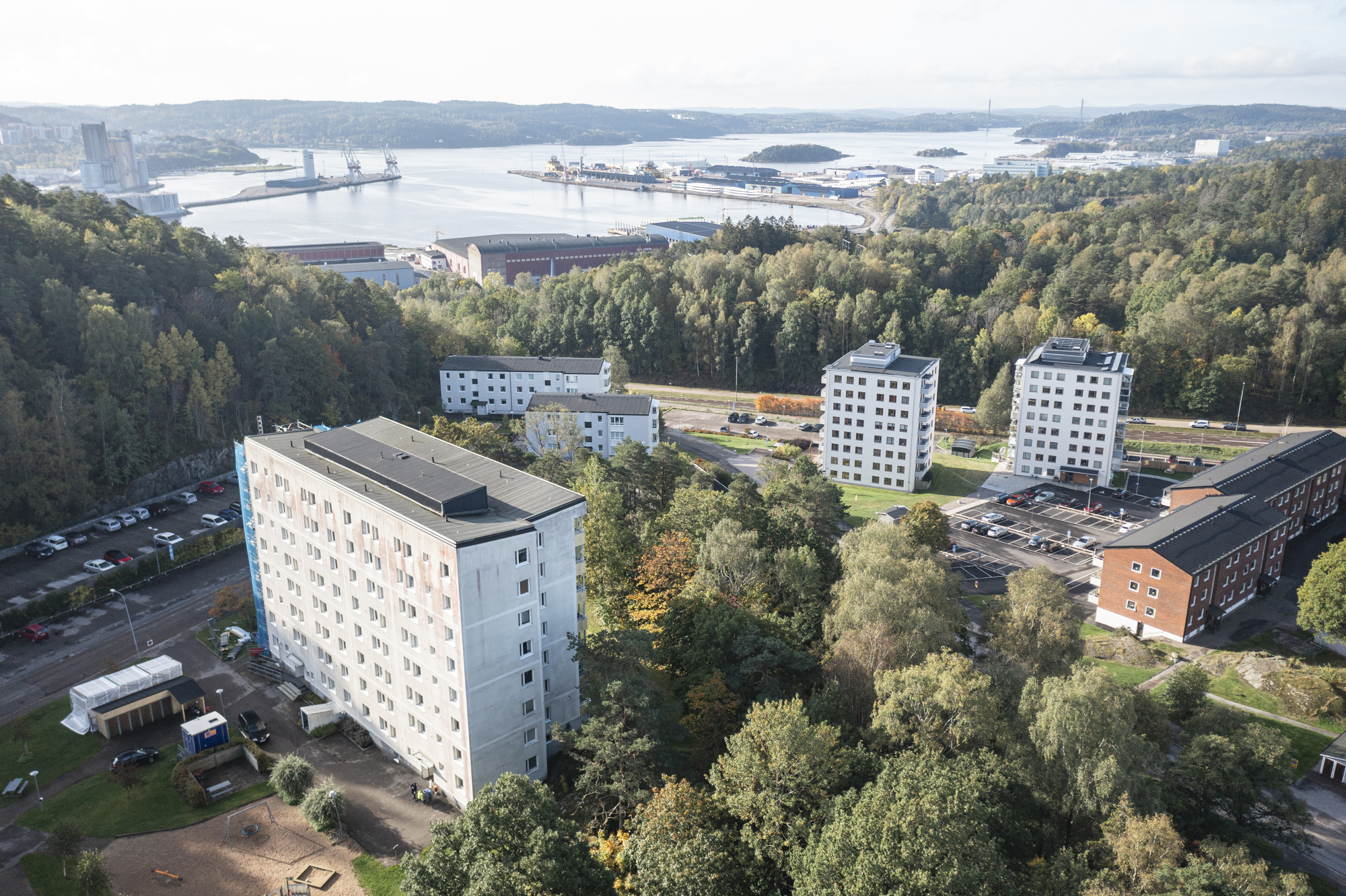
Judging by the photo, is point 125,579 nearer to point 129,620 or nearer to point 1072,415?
point 129,620

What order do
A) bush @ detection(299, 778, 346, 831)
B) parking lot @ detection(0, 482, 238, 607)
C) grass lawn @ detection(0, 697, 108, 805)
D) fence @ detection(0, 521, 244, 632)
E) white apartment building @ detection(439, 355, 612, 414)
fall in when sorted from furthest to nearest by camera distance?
1. white apartment building @ detection(439, 355, 612, 414)
2. parking lot @ detection(0, 482, 238, 607)
3. fence @ detection(0, 521, 244, 632)
4. grass lawn @ detection(0, 697, 108, 805)
5. bush @ detection(299, 778, 346, 831)

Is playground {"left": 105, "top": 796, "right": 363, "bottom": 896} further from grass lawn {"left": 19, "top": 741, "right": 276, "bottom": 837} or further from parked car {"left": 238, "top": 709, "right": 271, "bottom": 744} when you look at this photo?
parked car {"left": 238, "top": 709, "right": 271, "bottom": 744}

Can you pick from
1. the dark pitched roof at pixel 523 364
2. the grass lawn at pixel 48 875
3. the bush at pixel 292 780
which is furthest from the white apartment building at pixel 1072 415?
the grass lawn at pixel 48 875

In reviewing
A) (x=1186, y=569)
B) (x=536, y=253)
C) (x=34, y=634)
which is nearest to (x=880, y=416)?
(x=1186, y=569)

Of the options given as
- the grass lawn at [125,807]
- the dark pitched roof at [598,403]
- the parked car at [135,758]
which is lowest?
the grass lawn at [125,807]

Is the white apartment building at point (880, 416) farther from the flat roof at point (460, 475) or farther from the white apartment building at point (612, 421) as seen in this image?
the flat roof at point (460, 475)

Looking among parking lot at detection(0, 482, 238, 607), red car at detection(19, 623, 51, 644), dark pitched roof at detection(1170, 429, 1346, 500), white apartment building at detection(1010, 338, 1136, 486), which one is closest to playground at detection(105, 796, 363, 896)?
red car at detection(19, 623, 51, 644)

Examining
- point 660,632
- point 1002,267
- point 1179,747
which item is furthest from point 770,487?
point 1002,267
